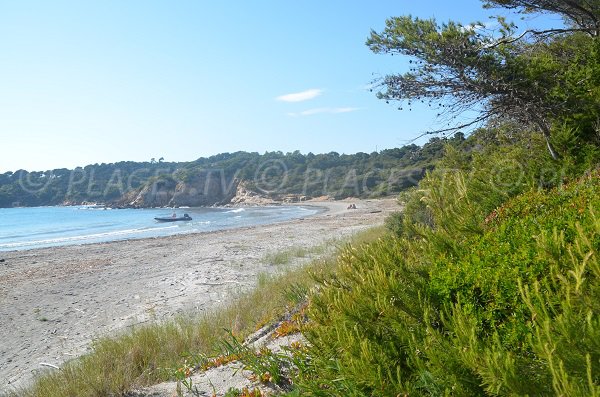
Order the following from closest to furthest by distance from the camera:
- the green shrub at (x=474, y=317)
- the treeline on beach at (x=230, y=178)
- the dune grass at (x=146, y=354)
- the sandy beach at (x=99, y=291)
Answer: the green shrub at (x=474, y=317), the dune grass at (x=146, y=354), the sandy beach at (x=99, y=291), the treeline on beach at (x=230, y=178)

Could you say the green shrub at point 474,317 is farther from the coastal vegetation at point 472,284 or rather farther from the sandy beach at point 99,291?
the sandy beach at point 99,291

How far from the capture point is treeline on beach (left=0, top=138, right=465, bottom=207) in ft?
297

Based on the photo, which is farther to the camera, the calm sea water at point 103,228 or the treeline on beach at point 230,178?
the treeline on beach at point 230,178

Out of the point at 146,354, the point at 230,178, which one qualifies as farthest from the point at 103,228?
the point at 230,178

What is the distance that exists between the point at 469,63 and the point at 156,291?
31.9 feet

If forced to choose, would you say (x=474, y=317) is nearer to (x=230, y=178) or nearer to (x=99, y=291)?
(x=99, y=291)

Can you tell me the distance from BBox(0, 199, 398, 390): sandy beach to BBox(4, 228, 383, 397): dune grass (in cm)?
166

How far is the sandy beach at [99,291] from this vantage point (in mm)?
8586

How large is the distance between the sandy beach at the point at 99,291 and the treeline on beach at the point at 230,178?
52.5 meters

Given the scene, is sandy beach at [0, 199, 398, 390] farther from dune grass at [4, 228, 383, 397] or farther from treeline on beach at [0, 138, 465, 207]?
treeline on beach at [0, 138, 465, 207]

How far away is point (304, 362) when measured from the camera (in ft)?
12.1

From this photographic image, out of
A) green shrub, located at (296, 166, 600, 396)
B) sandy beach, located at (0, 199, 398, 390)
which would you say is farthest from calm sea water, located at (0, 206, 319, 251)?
green shrub, located at (296, 166, 600, 396)

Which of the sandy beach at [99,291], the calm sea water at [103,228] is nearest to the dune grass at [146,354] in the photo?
the sandy beach at [99,291]

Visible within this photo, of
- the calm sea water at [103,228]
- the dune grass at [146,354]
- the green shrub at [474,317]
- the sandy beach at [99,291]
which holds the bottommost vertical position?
the calm sea water at [103,228]
